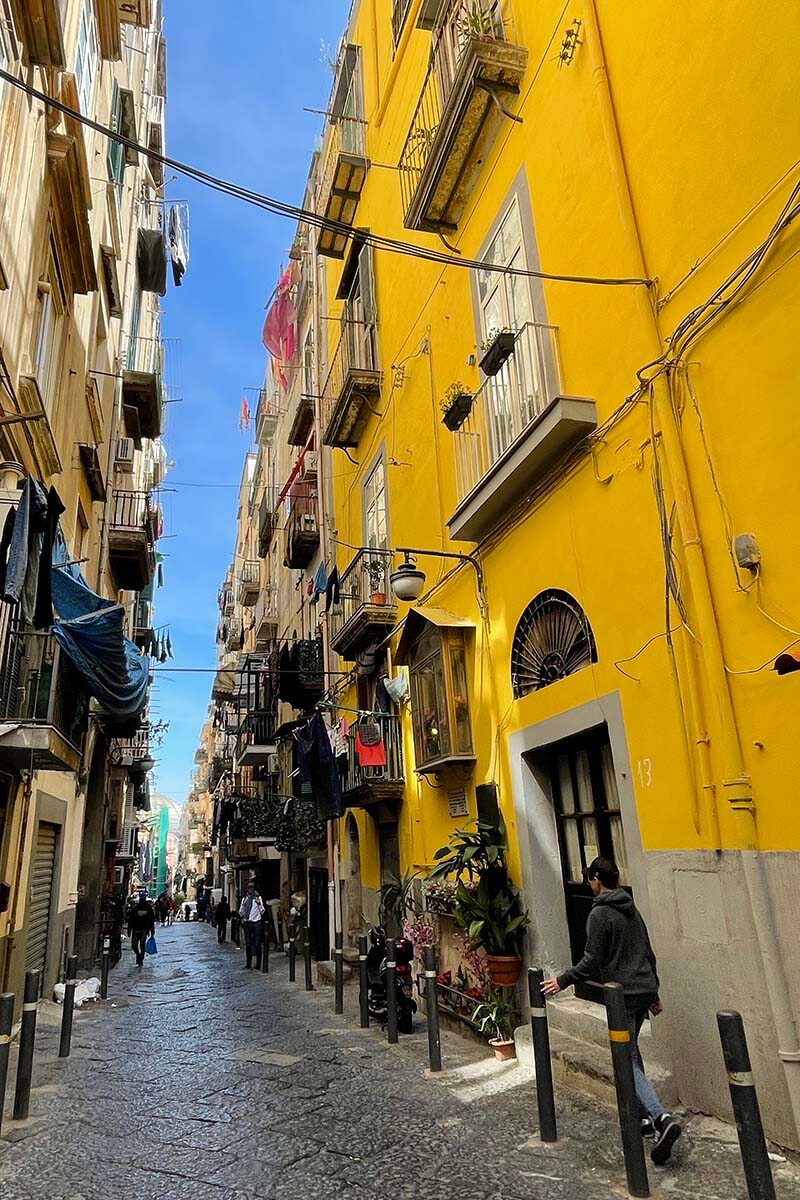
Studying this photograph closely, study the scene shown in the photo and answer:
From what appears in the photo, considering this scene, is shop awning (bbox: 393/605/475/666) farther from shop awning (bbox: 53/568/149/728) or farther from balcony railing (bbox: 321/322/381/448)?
balcony railing (bbox: 321/322/381/448)

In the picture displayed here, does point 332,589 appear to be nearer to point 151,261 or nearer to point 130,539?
point 130,539

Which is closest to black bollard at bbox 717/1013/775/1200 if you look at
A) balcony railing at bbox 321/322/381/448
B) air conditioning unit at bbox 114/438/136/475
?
balcony railing at bbox 321/322/381/448

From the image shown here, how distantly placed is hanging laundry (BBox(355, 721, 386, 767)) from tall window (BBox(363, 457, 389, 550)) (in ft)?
10.9

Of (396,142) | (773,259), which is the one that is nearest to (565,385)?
(773,259)

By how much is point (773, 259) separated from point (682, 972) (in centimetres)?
461

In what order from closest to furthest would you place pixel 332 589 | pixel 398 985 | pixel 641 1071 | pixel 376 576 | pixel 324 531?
pixel 641 1071 < pixel 398 985 < pixel 376 576 < pixel 332 589 < pixel 324 531

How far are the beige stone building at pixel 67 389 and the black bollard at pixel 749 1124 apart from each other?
6167 millimetres

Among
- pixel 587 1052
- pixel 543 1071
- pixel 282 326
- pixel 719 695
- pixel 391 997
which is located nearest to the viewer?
pixel 543 1071

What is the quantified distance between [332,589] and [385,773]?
5360 millimetres

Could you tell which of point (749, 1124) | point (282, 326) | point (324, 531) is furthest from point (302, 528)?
point (749, 1124)

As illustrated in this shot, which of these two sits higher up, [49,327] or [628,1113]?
[49,327]

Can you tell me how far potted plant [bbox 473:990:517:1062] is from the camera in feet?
22.9

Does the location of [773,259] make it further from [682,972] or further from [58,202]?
[58,202]

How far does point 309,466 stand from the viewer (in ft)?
71.4
